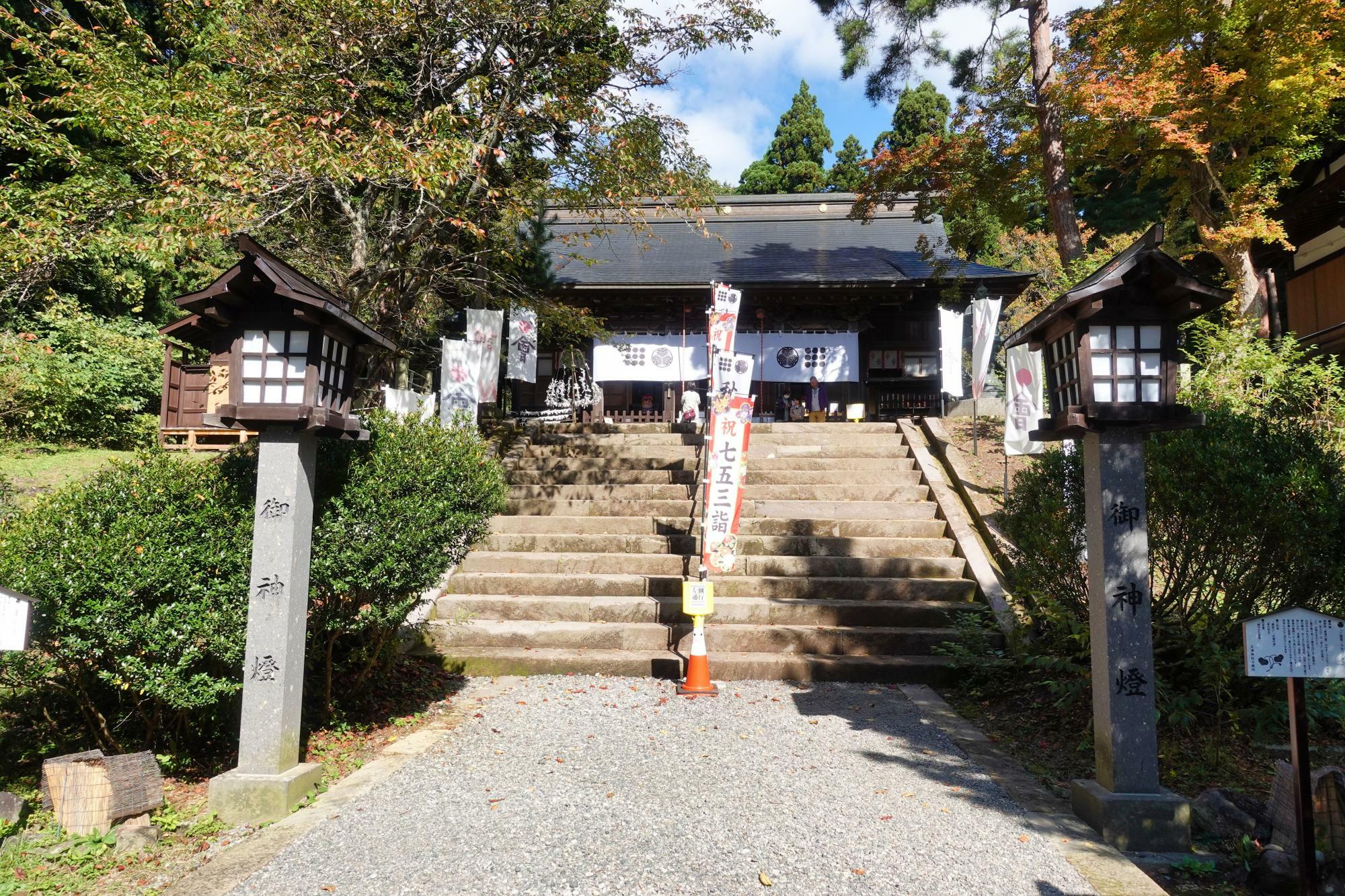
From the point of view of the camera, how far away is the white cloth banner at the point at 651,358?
49.5 feet

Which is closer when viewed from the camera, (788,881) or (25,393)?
(788,881)

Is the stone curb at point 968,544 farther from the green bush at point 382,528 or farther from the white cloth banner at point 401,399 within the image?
the white cloth banner at point 401,399

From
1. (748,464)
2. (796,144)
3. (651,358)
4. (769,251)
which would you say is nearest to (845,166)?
(796,144)

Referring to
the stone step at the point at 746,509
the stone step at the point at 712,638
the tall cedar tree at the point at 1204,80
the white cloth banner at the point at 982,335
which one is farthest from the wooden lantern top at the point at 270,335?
the white cloth banner at the point at 982,335

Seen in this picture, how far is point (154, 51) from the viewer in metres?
8.30

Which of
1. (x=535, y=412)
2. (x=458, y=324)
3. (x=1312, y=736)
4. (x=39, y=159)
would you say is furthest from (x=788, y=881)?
(x=458, y=324)

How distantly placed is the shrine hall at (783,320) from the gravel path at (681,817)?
10.3 meters

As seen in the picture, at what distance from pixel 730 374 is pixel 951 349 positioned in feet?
22.0

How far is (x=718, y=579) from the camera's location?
25.7ft

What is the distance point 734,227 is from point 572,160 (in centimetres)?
1116

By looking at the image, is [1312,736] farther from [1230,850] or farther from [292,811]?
[292,811]

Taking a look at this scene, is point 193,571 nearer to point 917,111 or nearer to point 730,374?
point 730,374

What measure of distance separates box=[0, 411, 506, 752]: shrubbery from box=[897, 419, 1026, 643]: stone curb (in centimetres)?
475

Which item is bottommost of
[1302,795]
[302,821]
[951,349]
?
[302,821]
